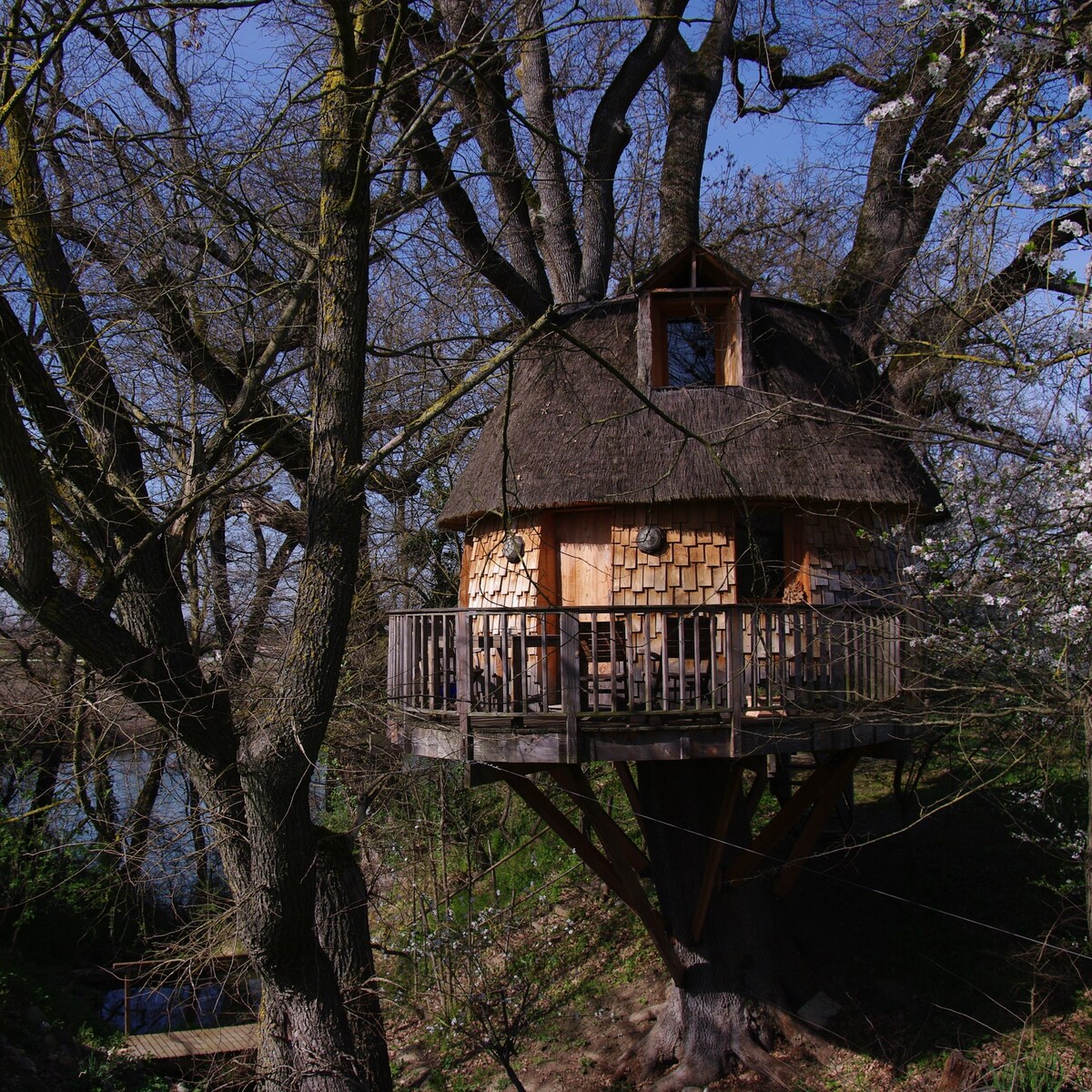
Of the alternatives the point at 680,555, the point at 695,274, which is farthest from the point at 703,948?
the point at 695,274

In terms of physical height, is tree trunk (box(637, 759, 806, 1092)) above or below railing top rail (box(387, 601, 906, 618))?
below

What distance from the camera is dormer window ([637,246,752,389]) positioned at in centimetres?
963

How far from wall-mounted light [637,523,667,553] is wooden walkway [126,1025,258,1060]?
722cm

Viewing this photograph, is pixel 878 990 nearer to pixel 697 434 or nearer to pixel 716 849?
pixel 716 849

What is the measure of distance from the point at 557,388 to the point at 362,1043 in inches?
248

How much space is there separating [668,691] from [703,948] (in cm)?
398

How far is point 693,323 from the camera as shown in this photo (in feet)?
33.1

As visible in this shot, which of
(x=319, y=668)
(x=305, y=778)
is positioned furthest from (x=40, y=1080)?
(x=319, y=668)

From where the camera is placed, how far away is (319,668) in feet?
22.0

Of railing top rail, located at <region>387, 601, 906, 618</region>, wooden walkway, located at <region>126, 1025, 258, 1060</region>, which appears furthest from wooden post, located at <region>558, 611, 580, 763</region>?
wooden walkway, located at <region>126, 1025, 258, 1060</region>

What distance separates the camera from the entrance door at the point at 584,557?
9078 millimetres

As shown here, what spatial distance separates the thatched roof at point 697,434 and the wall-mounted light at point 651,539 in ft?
1.30

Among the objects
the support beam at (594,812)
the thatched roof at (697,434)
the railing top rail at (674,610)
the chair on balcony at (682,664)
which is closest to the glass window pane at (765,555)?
the thatched roof at (697,434)

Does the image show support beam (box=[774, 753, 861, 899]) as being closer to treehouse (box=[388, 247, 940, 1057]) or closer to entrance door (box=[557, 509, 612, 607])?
treehouse (box=[388, 247, 940, 1057])
